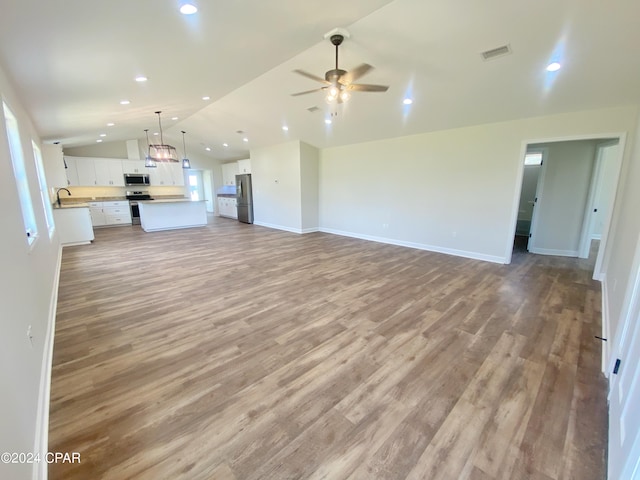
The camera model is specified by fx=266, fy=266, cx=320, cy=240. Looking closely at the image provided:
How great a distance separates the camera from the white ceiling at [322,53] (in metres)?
2.15

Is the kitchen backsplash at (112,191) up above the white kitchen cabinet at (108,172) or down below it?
below

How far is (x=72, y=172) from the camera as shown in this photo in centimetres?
834

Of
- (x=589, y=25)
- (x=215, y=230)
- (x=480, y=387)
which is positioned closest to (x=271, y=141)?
(x=215, y=230)

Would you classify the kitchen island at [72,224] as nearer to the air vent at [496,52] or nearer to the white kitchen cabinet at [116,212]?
the white kitchen cabinet at [116,212]

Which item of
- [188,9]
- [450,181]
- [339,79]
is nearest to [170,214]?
[188,9]

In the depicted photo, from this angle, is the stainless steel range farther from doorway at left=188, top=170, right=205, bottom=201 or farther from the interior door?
the interior door

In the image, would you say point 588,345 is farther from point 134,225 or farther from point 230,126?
point 134,225

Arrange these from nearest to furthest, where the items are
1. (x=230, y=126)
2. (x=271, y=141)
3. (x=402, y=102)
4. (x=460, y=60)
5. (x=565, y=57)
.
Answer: (x=565, y=57)
(x=460, y=60)
(x=402, y=102)
(x=230, y=126)
(x=271, y=141)

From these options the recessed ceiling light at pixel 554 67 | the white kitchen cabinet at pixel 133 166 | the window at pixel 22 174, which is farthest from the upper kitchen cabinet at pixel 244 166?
the recessed ceiling light at pixel 554 67

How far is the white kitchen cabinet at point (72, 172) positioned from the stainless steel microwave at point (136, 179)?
4.19ft

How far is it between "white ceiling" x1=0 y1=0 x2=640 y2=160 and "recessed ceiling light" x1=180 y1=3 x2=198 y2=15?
6cm

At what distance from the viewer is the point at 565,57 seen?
2.86 metres

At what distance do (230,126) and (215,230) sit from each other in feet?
10.3

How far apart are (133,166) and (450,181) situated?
10208mm
